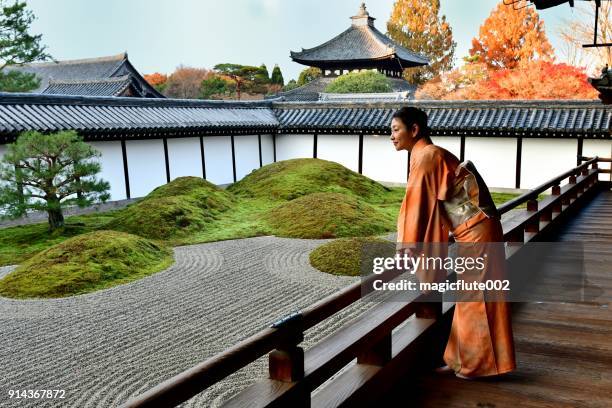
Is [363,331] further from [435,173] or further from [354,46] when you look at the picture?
[354,46]

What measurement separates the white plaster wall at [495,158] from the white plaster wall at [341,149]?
4.84 meters

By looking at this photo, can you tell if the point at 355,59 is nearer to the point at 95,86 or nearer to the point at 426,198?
the point at 95,86

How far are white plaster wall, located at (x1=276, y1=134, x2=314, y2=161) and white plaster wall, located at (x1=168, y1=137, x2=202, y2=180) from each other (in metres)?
5.03

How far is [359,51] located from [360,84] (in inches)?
320

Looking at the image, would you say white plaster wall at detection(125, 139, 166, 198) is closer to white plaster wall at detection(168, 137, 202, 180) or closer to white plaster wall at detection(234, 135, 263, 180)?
white plaster wall at detection(168, 137, 202, 180)

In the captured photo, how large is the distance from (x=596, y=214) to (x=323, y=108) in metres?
15.9

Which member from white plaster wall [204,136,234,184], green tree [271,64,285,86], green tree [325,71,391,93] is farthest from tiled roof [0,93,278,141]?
green tree [271,64,285,86]

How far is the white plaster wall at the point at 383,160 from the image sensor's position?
72.7 ft

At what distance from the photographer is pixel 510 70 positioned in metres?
33.4

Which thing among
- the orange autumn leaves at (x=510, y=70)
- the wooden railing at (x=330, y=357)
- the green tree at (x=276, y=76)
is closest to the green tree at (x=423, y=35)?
the orange autumn leaves at (x=510, y=70)

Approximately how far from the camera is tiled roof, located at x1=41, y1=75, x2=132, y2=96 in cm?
2843

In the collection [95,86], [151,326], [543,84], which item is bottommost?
[151,326]

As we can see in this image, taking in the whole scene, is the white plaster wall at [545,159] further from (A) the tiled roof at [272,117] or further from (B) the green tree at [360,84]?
(B) the green tree at [360,84]

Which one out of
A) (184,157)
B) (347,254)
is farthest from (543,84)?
(347,254)
